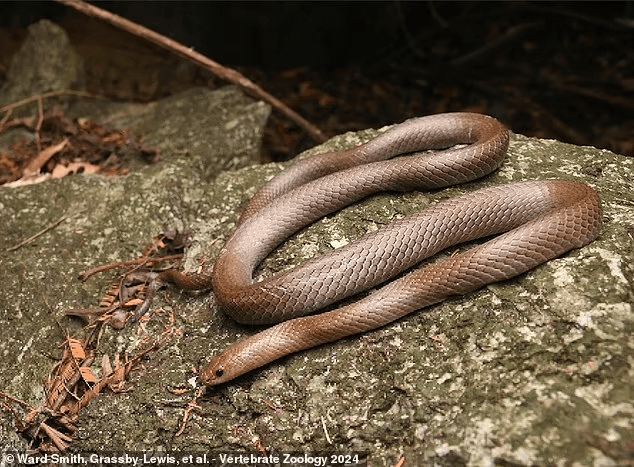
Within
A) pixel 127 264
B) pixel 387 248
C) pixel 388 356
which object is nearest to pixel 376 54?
pixel 127 264

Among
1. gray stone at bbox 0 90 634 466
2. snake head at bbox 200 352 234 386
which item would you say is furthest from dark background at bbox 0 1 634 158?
snake head at bbox 200 352 234 386

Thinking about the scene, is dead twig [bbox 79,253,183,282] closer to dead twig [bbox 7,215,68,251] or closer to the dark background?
dead twig [bbox 7,215,68,251]

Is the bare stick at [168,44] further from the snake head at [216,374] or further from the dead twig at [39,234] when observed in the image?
the snake head at [216,374]

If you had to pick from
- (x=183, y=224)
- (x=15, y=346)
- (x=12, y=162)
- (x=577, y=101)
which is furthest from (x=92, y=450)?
→ (x=577, y=101)

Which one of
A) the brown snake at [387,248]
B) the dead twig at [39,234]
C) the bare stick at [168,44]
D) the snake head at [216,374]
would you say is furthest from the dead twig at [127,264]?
the bare stick at [168,44]

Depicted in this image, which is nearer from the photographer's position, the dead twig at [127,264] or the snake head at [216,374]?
the snake head at [216,374]

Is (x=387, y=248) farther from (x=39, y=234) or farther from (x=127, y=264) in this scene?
(x=39, y=234)
